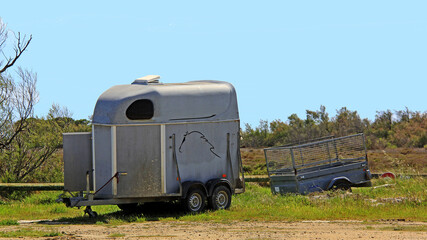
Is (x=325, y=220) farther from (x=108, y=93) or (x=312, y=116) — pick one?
(x=312, y=116)

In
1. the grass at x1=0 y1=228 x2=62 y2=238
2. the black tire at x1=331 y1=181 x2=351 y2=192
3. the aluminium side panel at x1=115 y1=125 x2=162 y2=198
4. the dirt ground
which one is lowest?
the dirt ground

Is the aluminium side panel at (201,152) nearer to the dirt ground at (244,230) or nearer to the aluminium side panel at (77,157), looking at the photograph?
the dirt ground at (244,230)

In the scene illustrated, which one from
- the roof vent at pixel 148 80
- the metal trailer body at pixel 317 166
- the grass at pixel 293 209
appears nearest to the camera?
the grass at pixel 293 209

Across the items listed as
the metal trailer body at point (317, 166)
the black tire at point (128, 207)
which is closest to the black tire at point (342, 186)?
the metal trailer body at point (317, 166)

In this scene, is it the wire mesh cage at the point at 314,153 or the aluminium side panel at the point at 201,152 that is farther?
the wire mesh cage at the point at 314,153

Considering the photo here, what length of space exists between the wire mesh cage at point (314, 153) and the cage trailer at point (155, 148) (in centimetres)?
321

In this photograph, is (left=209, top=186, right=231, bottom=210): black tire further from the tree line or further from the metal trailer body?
the tree line

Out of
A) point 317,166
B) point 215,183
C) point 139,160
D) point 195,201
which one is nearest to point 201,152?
point 215,183

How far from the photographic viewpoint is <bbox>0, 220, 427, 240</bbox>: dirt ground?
13.0m

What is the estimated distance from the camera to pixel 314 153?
71.6ft

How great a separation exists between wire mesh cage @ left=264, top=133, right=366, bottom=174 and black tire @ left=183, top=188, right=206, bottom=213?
3.68 meters

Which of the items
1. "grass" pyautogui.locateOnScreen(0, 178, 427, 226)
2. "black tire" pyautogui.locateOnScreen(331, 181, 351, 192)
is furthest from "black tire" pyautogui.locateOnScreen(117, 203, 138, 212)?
"black tire" pyautogui.locateOnScreen(331, 181, 351, 192)

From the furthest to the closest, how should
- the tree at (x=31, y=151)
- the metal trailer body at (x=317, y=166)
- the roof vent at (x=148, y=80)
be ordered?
the tree at (x=31, y=151), the metal trailer body at (x=317, y=166), the roof vent at (x=148, y=80)

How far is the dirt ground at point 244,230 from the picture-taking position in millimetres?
13007
